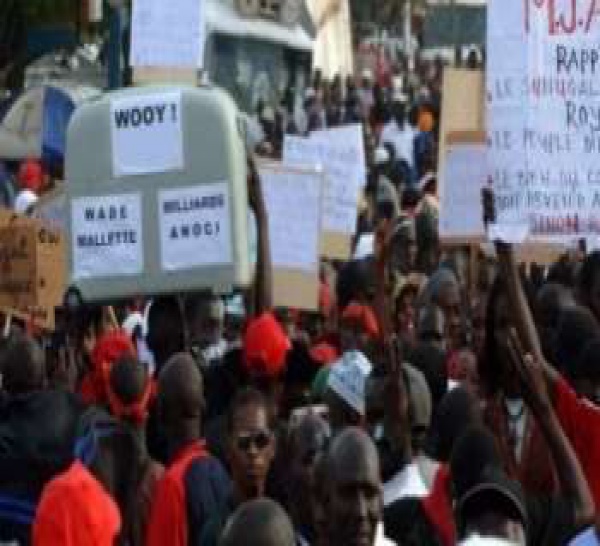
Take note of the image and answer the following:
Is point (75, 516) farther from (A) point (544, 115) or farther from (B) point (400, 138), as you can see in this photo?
(B) point (400, 138)

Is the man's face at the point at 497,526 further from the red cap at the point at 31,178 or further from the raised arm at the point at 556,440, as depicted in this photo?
the red cap at the point at 31,178

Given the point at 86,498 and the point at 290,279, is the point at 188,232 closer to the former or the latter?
the point at 290,279

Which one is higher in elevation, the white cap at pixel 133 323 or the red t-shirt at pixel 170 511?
the red t-shirt at pixel 170 511

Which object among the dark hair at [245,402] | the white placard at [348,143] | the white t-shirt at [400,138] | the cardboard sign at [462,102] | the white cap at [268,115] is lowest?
the white t-shirt at [400,138]

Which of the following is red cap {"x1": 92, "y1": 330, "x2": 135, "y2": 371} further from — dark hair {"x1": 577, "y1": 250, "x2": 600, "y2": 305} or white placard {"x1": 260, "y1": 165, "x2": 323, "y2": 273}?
white placard {"x1": 260, "y1": 165, "x2": 323, "y2": 273}

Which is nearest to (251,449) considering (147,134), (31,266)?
(147,134)

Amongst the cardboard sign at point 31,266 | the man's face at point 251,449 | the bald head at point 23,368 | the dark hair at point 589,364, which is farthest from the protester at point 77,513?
the cardboard sign at point 31,266

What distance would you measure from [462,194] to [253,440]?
4286mm

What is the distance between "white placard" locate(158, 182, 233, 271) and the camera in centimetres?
976

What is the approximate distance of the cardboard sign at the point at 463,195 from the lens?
11195 mm

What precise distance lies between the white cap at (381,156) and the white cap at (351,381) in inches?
564

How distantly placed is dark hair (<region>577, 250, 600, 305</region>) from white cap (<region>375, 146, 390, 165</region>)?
39.7 feet

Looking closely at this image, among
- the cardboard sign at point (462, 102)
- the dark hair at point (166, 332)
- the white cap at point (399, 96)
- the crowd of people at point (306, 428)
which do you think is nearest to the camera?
the crowd of people at point (306, 428)

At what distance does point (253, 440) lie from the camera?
7.12 metres
